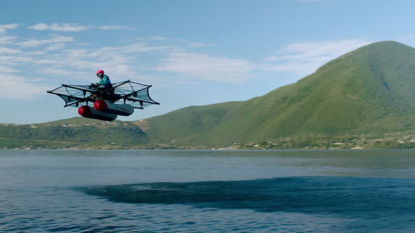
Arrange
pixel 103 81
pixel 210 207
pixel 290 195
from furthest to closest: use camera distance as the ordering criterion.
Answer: pixel 290 195 → pixel 103 81 → pixel 210 207

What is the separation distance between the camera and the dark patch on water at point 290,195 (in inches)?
1965

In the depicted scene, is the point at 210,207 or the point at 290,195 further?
the point at 290,195

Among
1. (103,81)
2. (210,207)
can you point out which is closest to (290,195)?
(210,207)

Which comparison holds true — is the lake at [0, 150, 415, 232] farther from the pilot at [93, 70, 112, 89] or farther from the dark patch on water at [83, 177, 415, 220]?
the pilot at [93, 70, 112, 89]

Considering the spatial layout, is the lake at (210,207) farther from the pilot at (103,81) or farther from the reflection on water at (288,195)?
the pilot at (103,81)

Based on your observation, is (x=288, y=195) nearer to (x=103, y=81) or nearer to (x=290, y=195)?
(x=290, y=195)

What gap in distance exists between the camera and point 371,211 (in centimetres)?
4788

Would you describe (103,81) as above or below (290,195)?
above

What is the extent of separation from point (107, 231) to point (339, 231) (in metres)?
19.3

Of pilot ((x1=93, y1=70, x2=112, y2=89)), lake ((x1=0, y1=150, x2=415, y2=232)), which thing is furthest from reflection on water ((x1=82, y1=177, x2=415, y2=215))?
pilot ((x1=93, y1=70, x2=112, y2=89))

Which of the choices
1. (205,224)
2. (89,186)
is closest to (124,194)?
(89,186)

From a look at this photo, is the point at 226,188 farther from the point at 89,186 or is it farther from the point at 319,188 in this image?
the point at 89,186

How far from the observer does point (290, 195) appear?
6166cm

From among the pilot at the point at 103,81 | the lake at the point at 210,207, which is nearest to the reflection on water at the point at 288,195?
the lake at the point at 210,207
